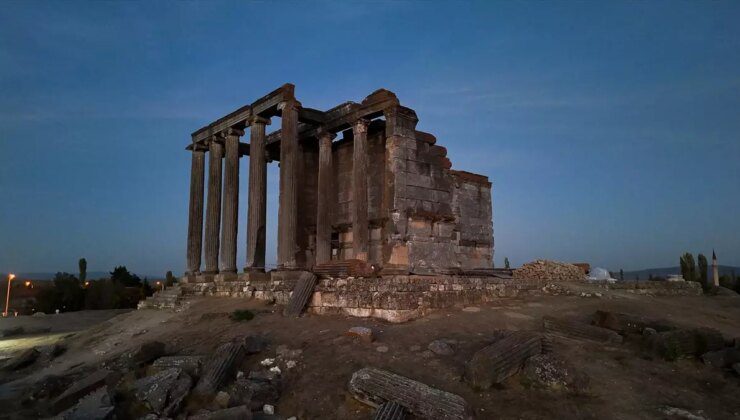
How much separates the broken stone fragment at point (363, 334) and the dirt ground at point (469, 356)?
16 cm

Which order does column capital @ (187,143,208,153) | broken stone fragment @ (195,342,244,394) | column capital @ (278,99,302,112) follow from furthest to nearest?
column capital @ (187,143,208,153), column capital @ (278,99,302,112), broken stone fragment @ (195,342,244,394)

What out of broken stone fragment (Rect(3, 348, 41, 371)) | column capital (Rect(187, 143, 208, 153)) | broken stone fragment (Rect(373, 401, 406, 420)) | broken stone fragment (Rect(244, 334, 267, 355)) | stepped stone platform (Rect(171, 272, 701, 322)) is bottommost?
broken stone fragment (Rect(3, 348, 41, 371))

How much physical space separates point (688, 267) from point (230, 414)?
105 feet

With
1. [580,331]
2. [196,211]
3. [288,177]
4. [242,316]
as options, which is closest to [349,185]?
[288,177]

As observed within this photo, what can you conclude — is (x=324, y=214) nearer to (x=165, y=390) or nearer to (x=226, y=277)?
(x=226, y=277)

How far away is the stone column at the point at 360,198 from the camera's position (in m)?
17.1

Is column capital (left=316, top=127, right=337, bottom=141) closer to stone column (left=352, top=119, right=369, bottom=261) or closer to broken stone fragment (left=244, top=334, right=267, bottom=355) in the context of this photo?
stone column (left=352, top=119, right=369, bottom=261)

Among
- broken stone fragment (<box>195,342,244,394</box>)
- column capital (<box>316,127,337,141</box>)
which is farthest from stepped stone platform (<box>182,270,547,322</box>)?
column capital (<box>316,127,337,141</box>)

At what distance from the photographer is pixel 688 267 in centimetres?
2955

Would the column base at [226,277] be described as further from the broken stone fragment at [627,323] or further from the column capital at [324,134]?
the broken stone fragment at [627,323]

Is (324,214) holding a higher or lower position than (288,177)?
lower

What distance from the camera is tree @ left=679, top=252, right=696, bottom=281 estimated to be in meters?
28.8

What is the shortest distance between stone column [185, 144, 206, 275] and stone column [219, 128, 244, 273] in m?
2.77

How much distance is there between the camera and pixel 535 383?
7137 mm
